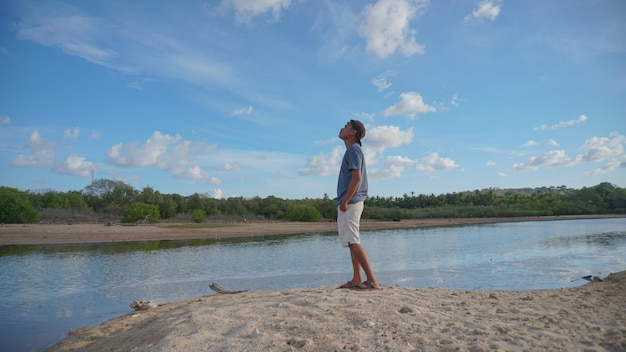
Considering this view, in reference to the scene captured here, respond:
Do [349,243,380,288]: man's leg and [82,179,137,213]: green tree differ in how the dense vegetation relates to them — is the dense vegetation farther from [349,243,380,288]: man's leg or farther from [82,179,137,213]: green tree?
[349,243,380,288]: man's leg

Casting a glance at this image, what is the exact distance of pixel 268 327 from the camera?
4102 millimetres

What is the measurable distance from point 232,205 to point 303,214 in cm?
1098

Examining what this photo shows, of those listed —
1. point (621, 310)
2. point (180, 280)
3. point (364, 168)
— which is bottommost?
point (180, 280)

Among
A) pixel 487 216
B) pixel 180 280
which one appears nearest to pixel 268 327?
pixel 180 280

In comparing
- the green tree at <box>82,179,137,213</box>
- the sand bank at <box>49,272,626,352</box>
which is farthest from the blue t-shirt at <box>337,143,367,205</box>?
the green tree at <box>82,179,137,213</box>

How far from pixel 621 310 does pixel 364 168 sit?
363cm

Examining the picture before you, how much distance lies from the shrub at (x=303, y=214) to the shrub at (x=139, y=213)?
2219 centimetres

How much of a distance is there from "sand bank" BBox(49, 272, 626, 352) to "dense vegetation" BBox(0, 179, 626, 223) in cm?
4114

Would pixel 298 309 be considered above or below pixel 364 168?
below

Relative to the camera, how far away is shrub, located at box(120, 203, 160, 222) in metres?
43.2

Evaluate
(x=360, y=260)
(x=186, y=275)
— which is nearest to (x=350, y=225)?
(x=360, y=260)

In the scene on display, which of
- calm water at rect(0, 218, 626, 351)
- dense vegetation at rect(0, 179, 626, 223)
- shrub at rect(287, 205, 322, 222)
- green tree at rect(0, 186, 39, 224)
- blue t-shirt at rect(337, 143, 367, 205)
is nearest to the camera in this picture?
blue t-shirt at rect(337, 143, 367, 205)

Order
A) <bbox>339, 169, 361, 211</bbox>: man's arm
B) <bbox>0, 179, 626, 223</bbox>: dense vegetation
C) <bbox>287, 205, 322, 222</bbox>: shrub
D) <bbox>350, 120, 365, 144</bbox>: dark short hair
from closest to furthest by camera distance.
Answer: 1. <bbox>339, 169, 361, 211</bbox>: man's arm
2. <bbox>350, 120, 365, 144</bbox>: dark short hair
3. <bbox>0, 179, 626, 223</bbox>: dense vegetation
4. <bbox>287, 205, 322, 222</bbox>: shrub

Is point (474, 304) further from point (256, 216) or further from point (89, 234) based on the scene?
point (256, 216)
